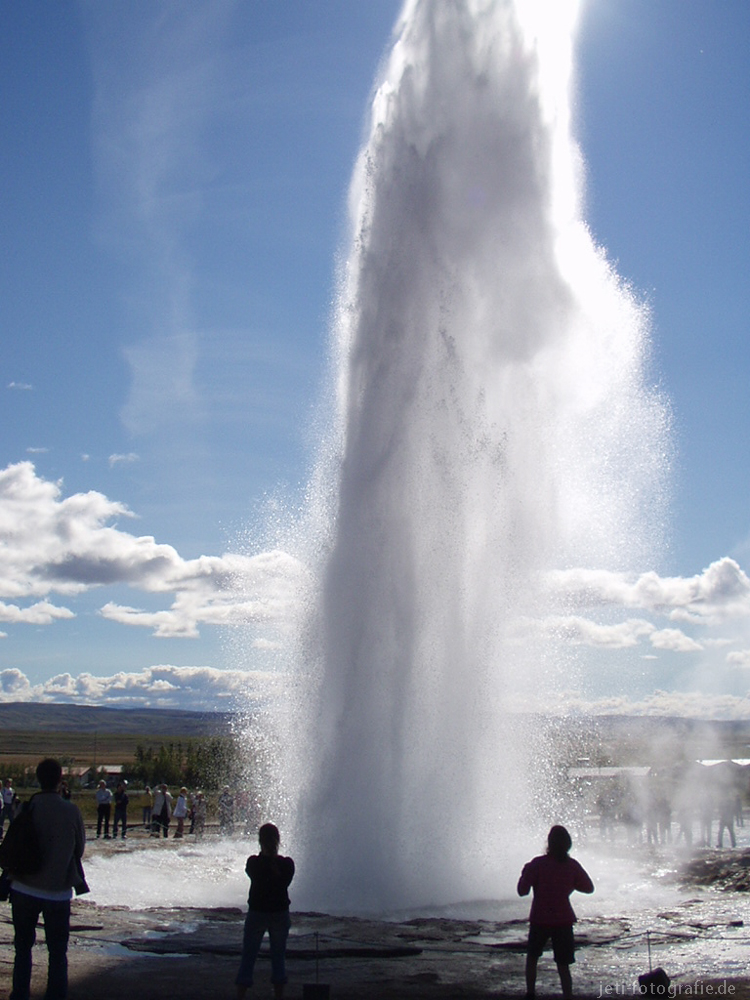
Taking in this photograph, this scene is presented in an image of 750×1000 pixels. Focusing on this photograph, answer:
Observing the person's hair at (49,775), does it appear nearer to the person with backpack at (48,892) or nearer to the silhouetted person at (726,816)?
the person with backpack at (48,892)

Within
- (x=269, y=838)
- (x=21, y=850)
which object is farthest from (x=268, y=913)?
(x=21, y=850)

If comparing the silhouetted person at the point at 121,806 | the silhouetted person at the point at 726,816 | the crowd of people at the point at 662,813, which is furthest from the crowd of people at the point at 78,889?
the silhouetted person at the point at 726,816

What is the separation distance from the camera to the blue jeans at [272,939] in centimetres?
726

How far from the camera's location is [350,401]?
18203mm

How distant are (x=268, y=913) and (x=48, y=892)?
1.66 meters

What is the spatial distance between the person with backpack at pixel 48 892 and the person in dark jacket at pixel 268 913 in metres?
1.34

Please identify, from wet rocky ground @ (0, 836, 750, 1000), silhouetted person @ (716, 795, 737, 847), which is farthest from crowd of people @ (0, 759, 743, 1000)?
silhouetted person @ (716, 795, 737, 847)

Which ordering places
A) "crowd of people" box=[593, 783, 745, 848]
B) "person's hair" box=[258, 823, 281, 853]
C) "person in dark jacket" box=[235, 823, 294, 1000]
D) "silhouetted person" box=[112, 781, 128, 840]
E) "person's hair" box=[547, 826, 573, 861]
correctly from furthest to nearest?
"crowd of people" box=[593, 783, 745, 848]
"silhouetted person" box=[112, 781, 128, 840]
"person's hair" box=[547, 826, 573, 861]
"person's hair" box=[258, 823, 281, 853]
"person in dark jacket" box=[235, 823, 294, 1000]

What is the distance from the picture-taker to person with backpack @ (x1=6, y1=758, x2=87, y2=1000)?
6.40m

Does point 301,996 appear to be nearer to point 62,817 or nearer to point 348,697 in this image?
point 62,817

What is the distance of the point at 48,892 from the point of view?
6441 millimetres

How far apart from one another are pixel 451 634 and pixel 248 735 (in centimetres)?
507

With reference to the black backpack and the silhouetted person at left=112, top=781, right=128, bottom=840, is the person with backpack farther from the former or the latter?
the silhouetted person at left=112, top=781, right=128, bottom=840

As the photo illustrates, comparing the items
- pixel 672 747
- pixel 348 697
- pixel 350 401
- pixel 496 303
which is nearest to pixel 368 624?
pixel 348 697
